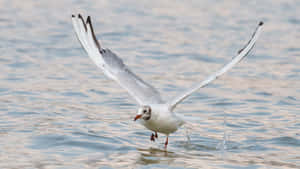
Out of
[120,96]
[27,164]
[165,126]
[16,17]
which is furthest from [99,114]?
[16,17]

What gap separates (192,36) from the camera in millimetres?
15617

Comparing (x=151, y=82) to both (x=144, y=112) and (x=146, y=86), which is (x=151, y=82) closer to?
(x=146, y=86)

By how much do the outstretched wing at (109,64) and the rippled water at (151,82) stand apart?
666 mm

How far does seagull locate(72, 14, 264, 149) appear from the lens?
6781 millimetres

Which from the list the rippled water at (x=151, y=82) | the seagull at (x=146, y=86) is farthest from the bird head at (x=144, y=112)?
the rippled water at (x=151, y=82)

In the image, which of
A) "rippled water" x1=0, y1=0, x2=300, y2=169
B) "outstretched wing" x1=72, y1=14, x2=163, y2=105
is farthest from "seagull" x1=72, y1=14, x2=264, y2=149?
"rippled water" x1=0, y1=0, x2=300, y2=169

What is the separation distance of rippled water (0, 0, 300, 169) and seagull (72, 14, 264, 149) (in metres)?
0.41

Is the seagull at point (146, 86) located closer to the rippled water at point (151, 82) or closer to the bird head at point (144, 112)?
the bird head at point (144, 112)

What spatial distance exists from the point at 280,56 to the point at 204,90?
354 cm

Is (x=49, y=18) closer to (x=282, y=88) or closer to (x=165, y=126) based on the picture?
(x=282, y=88)

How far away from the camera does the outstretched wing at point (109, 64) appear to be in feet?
24.8

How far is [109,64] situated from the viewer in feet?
26.2

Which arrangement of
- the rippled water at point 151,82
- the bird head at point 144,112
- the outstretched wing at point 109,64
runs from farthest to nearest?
the outstretched wing at point 109,64 < the rippled water at point 151,82 < the bird head at point 144,112

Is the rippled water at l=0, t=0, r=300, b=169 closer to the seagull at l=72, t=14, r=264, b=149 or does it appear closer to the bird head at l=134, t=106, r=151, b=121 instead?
the seagull at l=72, t=14, r=264, b=149
